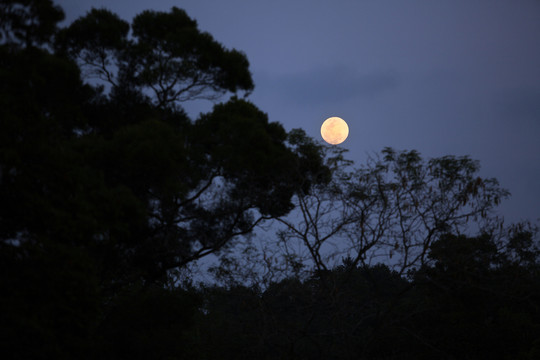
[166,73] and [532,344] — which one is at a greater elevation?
[166,73]

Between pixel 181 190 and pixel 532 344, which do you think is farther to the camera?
pixel 532 344

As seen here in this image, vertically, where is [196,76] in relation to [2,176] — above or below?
above

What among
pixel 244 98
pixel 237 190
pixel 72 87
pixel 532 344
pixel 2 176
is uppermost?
pixel 244 98

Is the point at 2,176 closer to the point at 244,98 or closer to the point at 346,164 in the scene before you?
the point at 244,98

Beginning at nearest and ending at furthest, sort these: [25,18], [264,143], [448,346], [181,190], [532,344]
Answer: [25,18], [181,190], [264,143], [532,344], [448,346]

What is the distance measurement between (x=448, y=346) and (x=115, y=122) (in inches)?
472

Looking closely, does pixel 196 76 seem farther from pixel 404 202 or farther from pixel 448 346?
pixel 448 346

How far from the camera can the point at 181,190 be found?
7055mm

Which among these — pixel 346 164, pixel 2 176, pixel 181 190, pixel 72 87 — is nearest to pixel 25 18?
pixel 72 87

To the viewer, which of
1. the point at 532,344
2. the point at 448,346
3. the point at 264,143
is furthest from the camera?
the point at 448,346

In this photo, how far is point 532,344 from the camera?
12492 millimetres

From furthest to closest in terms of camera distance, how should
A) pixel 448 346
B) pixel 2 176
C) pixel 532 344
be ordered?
pixel 448 346 → pixel 532 344 → pixel 2 176

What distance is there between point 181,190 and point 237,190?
2.03m

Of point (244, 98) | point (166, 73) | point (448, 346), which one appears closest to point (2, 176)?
point (166, 73)
